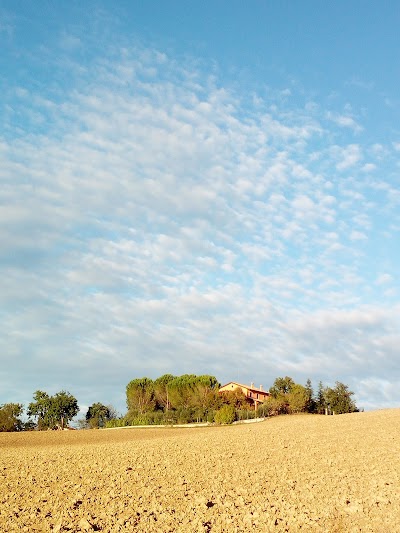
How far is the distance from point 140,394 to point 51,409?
656 inches

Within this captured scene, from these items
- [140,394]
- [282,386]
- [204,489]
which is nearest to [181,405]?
[140,394]

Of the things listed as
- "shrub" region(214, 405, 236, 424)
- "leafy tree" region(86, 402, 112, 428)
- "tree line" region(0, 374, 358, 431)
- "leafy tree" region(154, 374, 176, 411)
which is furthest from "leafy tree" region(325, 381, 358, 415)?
"leafy tree" region(86, 402, 112, 428)

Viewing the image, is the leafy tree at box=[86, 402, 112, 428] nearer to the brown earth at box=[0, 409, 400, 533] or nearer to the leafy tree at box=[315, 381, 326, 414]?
the leafy tree at box=[315, 381, 326, 414]

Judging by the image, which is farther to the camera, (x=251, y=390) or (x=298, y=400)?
(x=251, y=390)

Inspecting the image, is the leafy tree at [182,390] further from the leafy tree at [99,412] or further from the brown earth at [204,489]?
the brown earth at [204,489]

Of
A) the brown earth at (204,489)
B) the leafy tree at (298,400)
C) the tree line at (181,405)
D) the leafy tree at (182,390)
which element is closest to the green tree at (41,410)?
the tree line at (181,405)

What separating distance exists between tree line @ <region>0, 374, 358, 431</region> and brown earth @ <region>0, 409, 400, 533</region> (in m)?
36.0

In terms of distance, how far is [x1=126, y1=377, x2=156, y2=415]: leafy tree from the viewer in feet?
298

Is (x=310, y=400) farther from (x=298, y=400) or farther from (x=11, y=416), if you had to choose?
(x=11, y=416)

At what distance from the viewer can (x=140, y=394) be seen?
92.0 metres

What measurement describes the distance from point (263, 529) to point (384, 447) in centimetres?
1563

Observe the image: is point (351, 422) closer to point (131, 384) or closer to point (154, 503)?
point (154, 503)

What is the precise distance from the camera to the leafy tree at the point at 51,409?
90.5m

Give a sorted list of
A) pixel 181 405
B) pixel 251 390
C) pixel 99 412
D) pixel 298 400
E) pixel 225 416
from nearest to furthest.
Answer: pixel 225 416, pixel 298 400, pixel 181 405, pixel 251 390, pixel 99 412
